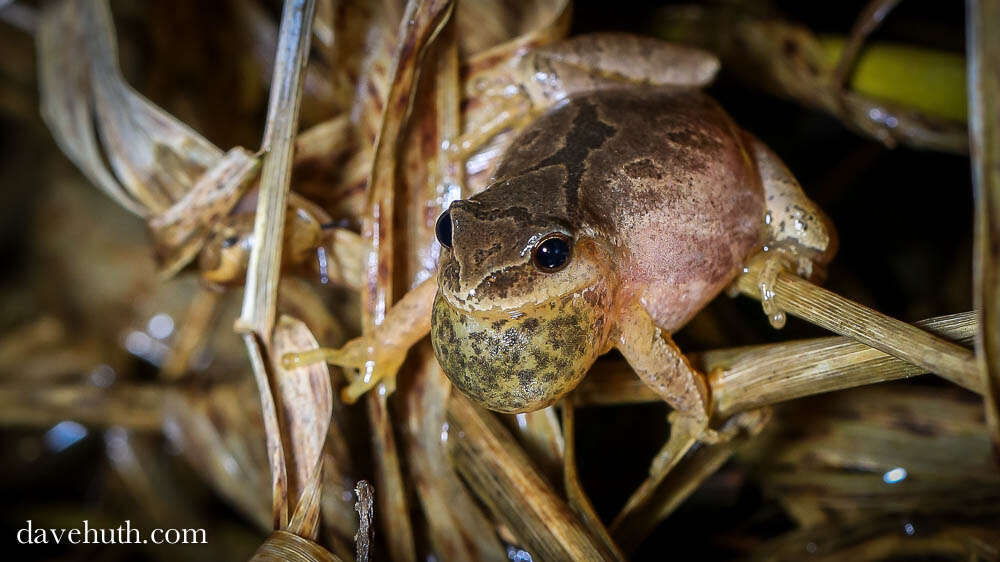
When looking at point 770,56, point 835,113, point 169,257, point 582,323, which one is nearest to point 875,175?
point 835,113

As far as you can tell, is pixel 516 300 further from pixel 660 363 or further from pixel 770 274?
pixel 770 274

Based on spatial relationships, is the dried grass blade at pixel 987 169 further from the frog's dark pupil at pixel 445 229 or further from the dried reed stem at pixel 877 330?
the frog's dark pupil at pixel 445 229

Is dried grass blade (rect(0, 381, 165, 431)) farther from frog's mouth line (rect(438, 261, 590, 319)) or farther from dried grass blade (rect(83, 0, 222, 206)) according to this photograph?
frog's mouth line (rect(438, 261, 590, 319))

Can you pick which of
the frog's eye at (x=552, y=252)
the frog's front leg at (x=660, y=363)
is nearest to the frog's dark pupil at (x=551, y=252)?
the frog's eye at (x=552, y=252)

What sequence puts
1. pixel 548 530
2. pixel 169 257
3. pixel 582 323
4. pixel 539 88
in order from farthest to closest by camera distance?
pixel 169 257 → pixel 539 88 → pixel 548 530 → pixel 582 323

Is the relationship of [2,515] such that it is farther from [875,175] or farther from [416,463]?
[875,175]

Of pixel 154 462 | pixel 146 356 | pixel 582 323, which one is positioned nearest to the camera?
pixel 582 323

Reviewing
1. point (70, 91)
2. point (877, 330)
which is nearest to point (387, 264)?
point (877, 330)
